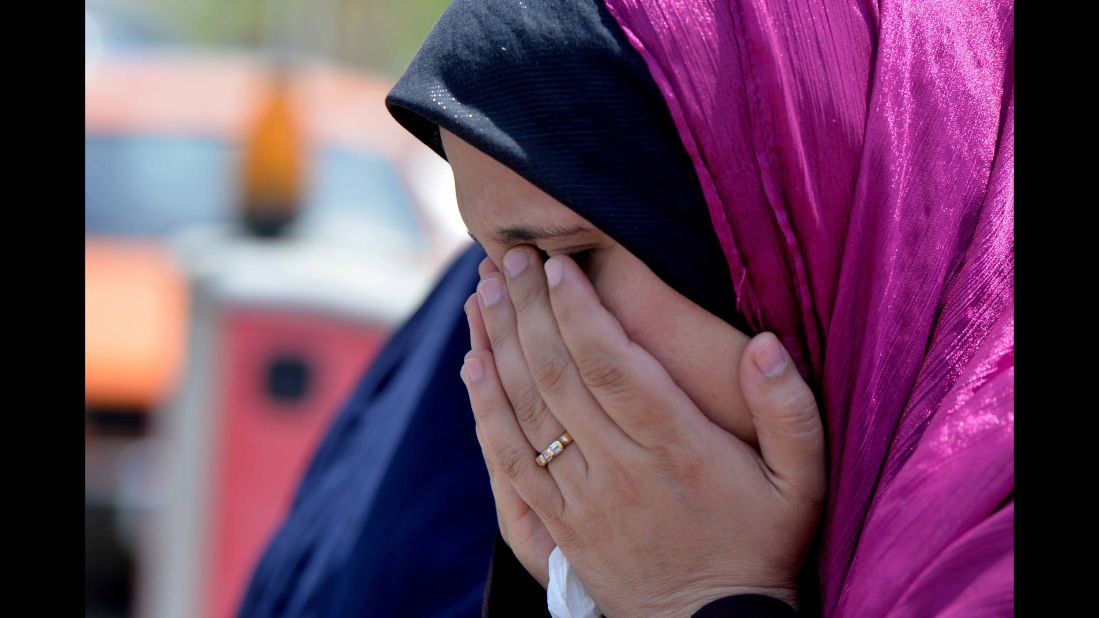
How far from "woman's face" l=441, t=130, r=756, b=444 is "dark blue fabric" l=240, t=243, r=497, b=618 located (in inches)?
22.7

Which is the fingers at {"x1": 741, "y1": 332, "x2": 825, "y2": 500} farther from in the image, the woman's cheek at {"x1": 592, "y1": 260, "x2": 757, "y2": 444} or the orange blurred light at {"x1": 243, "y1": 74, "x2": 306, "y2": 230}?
the orange blurred light at {"x1": 243, "y1": 74, "x2": 306, "y2": 230}

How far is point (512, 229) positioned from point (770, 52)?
0.33m

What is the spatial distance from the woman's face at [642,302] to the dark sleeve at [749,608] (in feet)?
0.54

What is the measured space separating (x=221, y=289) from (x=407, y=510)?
2.55 m

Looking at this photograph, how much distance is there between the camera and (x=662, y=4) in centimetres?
130

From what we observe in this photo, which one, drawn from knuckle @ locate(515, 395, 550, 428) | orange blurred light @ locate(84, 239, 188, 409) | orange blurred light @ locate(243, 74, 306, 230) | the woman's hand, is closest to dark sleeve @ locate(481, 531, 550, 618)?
the woman's hand

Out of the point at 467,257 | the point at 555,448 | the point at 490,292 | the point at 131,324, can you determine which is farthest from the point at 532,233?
the point at 131,324

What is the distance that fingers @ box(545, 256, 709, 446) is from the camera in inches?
51.7

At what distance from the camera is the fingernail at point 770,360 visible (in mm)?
1256

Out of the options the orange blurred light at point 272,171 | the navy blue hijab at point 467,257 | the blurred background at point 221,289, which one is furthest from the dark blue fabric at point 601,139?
the orange blurred light at point 272,171

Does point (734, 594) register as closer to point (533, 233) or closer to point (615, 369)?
point (615, 369)

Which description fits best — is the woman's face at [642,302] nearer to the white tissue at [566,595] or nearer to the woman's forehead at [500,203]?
the woman's forehead at [500,203]
